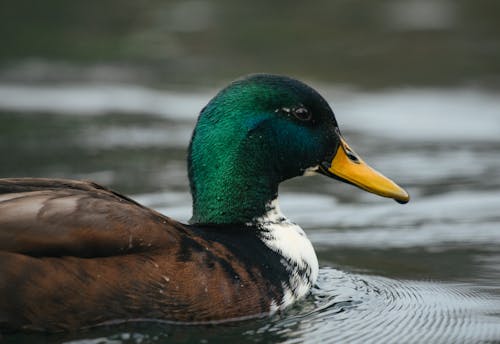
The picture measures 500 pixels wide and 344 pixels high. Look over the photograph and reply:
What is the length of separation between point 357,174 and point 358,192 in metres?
2.73

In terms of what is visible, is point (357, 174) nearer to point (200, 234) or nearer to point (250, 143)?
point (250, 143)

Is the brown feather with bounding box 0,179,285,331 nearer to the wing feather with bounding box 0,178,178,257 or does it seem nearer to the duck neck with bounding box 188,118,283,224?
the wing feather with bounding box 0,178,178,257

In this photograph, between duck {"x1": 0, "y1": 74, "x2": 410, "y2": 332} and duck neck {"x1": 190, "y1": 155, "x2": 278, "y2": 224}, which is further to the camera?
duck neck {"x1": 190, "y1": 155, "x2": 278, "y2": 224}

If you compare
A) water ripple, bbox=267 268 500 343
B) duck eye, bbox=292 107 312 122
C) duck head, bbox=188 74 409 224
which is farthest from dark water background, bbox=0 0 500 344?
duck eye, bbox=292 107 312 122

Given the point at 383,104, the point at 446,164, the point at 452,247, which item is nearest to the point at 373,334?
the point at 452,247

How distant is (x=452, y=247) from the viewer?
8.08 meters

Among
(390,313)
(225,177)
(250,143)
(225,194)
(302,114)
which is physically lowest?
(390,313)

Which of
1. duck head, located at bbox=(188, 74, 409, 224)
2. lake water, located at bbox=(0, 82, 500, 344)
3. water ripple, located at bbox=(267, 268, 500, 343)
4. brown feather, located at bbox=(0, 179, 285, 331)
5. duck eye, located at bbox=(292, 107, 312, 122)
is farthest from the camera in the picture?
duck eye, located at bbox=(292, 107, 312, 122)

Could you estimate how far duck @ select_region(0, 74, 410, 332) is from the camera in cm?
567

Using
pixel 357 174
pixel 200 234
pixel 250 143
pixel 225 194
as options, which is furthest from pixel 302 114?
pixel 200 234

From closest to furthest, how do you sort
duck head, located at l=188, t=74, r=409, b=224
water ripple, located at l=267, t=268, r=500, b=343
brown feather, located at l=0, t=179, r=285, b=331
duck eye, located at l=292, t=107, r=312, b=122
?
1. brown feather, located at l=0, t=179, r=285, b=331
2. water ripple, located at l=267, t=268, r=500, b=343
3. duck head, located at l=188, t=74, r=409, b=224
4. duck eye, located at l=292, t=107, r=312, b=122

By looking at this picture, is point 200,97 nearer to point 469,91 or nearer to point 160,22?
point 469,91

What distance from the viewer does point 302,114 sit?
22.7 feet

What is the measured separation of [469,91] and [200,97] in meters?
3.18
